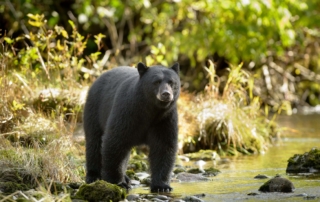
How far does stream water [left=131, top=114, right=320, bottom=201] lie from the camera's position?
624 centimetres

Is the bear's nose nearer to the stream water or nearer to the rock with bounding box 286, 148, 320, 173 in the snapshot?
the stream water

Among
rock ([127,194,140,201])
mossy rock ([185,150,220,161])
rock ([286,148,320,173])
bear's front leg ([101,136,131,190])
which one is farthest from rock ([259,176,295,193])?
mossy rock ([185,150,220,161])

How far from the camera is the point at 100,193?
6.07m

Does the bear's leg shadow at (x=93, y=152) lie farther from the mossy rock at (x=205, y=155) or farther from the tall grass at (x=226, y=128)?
the tall grass at (x=226, y=128)

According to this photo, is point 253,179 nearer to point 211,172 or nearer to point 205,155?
point 211,172

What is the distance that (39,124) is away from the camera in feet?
28.8

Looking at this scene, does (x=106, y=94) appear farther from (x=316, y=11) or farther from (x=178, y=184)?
(x=316, y=11)

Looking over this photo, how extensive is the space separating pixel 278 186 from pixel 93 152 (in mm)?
2348

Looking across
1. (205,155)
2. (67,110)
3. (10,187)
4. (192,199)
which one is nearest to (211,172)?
(205,155)

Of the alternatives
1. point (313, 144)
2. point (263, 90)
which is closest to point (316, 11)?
point (263, 90)

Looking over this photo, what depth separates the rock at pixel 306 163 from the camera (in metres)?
7.84

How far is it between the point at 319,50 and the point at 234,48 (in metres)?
5.39

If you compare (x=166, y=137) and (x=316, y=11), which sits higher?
(x=316, y=11)

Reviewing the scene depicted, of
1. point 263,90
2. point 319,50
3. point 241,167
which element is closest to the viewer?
point 241,167
